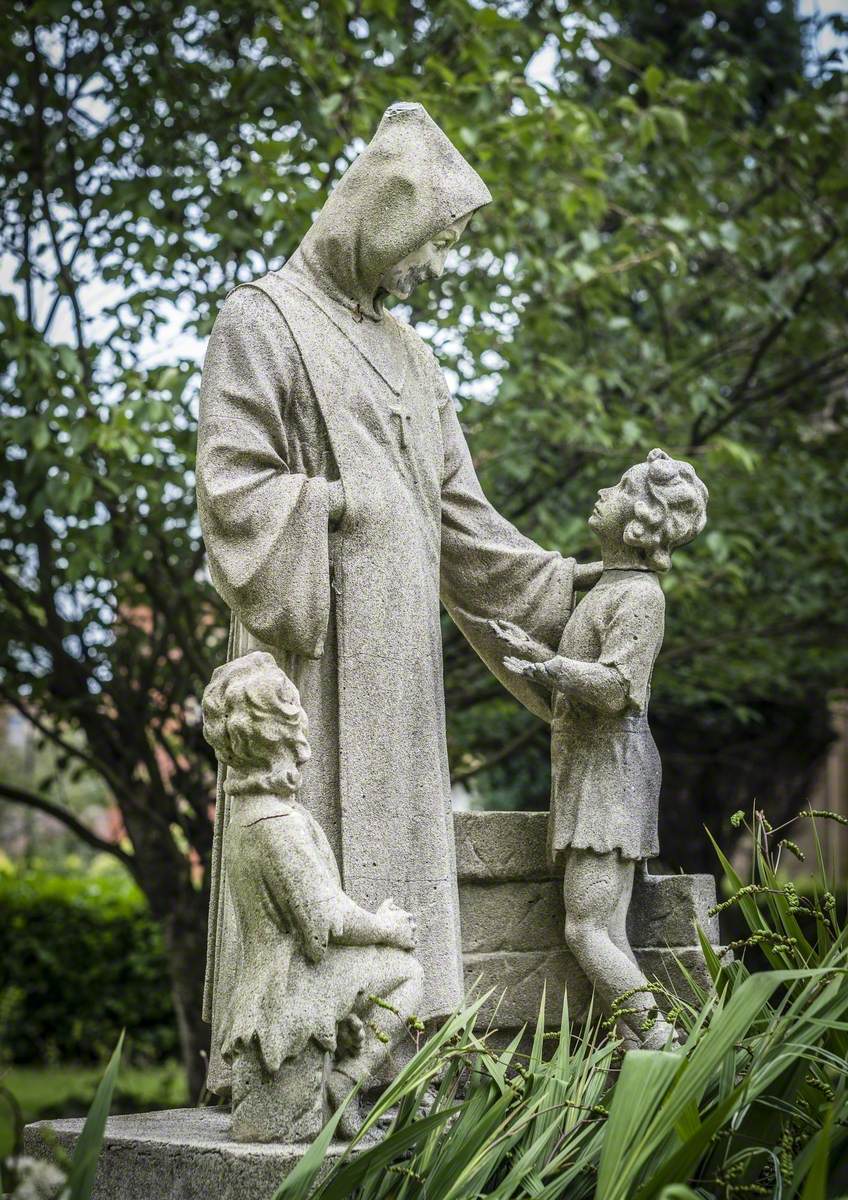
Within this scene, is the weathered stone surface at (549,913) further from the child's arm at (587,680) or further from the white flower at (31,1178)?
the white flower at (31,1178)

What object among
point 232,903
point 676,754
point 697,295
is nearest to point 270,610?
point 232,903

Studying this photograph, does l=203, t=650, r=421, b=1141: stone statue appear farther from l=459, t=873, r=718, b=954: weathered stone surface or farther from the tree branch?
the tree branch

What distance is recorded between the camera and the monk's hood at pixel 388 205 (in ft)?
14.6

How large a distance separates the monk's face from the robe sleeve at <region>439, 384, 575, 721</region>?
1.29 feet

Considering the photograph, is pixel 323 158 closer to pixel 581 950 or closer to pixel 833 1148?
pixel 581 950

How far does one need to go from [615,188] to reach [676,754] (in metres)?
5.89

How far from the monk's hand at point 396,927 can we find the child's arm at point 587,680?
2.73 ft

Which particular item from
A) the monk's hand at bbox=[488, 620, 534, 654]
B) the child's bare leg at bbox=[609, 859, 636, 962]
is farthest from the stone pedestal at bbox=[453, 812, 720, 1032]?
the monk's hand at bbox=[488, 620, 534, 654]

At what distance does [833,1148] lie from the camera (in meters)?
3.38

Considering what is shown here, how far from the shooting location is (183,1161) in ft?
12.0

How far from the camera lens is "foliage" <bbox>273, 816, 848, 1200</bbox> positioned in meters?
3.18

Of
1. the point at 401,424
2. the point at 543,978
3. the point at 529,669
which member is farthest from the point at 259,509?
the point at 543,978

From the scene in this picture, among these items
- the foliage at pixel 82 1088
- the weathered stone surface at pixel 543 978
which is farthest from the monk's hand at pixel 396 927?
the foliage at pixel 82 1088

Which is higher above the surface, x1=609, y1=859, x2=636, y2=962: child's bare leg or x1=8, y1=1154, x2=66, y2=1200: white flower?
x1=609, y1=859, x2=636, y2=962: child's bare leg
